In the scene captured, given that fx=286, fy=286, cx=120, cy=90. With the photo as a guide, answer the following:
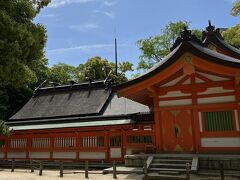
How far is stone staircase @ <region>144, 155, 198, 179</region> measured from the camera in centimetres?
1121

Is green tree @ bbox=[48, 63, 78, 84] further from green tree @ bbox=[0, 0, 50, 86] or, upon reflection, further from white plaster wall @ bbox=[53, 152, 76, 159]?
green tree @ bbox=[0, 0, 50, 86]

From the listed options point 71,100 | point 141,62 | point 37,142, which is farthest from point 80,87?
point 141,62

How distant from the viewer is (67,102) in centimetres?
2406

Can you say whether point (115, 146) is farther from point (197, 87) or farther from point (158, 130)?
point (197, 87)

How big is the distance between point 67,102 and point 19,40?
1385 cm

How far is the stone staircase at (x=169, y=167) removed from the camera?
11209 millimetres

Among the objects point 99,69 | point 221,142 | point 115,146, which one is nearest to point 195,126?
point 221,142

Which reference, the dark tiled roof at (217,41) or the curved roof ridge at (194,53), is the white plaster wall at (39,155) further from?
the dark tiled roof at (217,41)

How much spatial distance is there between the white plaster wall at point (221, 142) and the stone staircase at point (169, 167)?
1.45 m

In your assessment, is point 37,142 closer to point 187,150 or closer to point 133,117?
point 133,117

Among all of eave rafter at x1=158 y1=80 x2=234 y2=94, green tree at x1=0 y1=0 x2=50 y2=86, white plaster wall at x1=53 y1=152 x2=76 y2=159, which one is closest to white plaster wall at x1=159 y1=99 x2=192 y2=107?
eave rafter at x1=158 y1=80 x2=234 y2=94

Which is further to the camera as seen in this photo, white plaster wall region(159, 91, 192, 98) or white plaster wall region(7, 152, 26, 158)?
white plaster wall region(7, 152, 26, 158)

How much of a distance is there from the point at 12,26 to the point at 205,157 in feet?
30.1

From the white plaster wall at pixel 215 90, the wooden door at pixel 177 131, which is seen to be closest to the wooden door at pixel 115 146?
the wooden door at pixel 177 131
